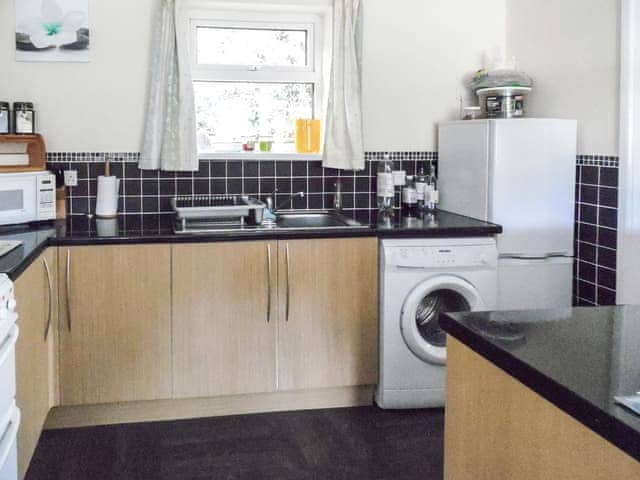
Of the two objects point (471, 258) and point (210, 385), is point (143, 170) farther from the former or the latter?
point (471, 258)

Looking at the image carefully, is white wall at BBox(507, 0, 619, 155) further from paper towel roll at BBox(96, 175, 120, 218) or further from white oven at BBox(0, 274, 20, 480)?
white oven at BBox(0, 274, 20, 480)

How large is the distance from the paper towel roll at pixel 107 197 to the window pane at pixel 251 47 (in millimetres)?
824

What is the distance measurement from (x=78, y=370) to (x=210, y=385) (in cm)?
58

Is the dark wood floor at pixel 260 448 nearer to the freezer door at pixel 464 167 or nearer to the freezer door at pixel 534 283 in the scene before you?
the freezer door at pixel 534 283

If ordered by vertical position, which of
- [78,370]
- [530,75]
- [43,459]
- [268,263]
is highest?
[530,75]

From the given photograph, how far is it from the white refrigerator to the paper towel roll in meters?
1.79

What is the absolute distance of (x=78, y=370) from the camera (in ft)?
11.7

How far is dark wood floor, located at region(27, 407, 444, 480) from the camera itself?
3193mm

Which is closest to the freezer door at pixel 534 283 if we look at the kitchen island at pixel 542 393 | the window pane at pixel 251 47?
the window pane at pixel 251 47

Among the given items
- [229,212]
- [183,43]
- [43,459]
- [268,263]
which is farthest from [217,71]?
[43,459]

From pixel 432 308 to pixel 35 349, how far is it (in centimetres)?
186

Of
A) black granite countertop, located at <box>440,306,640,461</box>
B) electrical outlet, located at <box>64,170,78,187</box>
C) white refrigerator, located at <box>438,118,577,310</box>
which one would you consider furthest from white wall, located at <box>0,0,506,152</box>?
black granite countertop, located at <box>440,306,640,461</box>

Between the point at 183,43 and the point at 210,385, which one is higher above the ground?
the point at 183,43

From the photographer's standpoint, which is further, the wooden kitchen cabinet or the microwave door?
the microwave door
